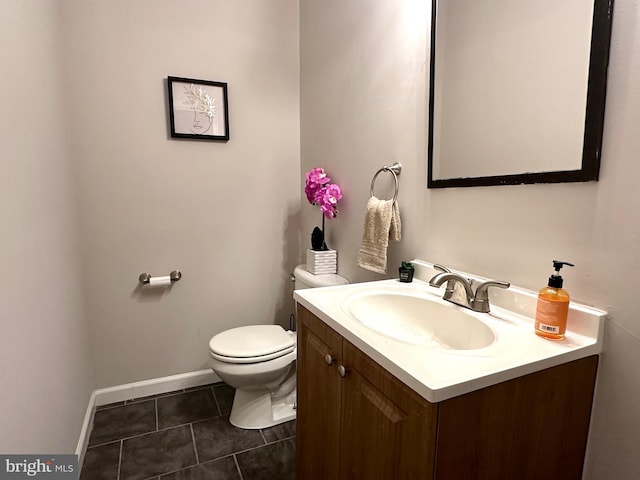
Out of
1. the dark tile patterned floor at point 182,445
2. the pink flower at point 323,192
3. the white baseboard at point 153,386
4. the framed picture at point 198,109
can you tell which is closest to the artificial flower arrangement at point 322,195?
the pink flower at point 323,192

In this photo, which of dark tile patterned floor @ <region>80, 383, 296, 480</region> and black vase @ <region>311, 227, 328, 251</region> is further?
black vase @ <region>311, 227, 328, 251</region>

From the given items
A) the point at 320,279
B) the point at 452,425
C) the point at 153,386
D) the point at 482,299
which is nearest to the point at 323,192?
the point at 320,279

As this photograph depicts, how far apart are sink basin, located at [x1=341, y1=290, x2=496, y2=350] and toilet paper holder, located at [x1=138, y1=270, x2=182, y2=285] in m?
1.28

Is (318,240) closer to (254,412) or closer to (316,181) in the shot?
(316,181)

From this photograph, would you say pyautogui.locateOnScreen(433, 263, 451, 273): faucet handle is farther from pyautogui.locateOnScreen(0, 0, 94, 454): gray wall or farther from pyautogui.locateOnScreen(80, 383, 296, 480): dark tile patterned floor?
pyautogui.locateOnScreen(0, 0, 94, 454): gray wall

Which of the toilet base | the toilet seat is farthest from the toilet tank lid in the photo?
the toilet base

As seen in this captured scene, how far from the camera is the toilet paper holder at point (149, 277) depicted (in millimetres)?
1988

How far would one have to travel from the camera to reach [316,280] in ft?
6.03

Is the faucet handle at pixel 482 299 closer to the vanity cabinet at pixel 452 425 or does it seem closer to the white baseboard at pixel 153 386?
the vanity cabinet at pixel 452 425

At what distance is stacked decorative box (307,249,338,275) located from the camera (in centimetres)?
190

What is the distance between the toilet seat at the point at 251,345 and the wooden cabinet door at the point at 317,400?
481mm

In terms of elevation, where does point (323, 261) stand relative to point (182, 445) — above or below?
above

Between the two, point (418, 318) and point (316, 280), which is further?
point (316, 280)

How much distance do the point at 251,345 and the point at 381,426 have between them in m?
1.06
